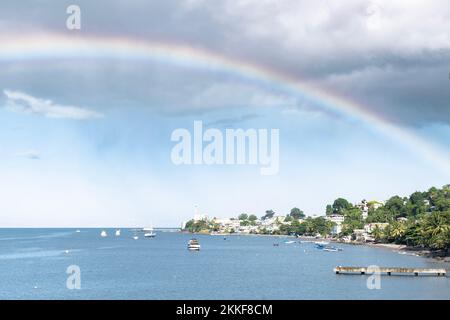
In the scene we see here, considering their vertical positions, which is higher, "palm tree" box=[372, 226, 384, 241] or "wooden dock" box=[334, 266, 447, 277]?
"wooden dock" box=[334, 266, 447, 277]

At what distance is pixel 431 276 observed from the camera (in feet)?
271

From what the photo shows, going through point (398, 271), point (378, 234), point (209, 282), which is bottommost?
point (378, 234)

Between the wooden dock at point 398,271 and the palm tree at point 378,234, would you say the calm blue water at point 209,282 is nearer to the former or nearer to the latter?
the wooden dock at point 398,271

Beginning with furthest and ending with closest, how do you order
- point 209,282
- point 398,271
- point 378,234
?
point 378,234
point 398,271
point 209,282

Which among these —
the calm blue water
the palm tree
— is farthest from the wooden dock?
the palm tree

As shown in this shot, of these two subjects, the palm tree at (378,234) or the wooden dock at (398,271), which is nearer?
the wooden dock at (398,271)

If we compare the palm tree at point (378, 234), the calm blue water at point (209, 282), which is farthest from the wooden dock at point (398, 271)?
the palm tree at point (378, 234)

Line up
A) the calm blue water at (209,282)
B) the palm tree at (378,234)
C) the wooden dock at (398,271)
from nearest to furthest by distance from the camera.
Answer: the calm blue water at (209,282) < the wooden dock at (398,271) < the palm tree at (378,234)

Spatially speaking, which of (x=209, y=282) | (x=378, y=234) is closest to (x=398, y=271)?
(x=209, y=282)

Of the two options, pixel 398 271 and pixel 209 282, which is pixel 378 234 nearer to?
pixel 398 271

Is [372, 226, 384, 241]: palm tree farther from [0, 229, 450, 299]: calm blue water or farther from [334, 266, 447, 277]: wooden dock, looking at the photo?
[334, 266, 447, 277]: wooden dock

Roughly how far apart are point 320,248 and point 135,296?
10652cm
